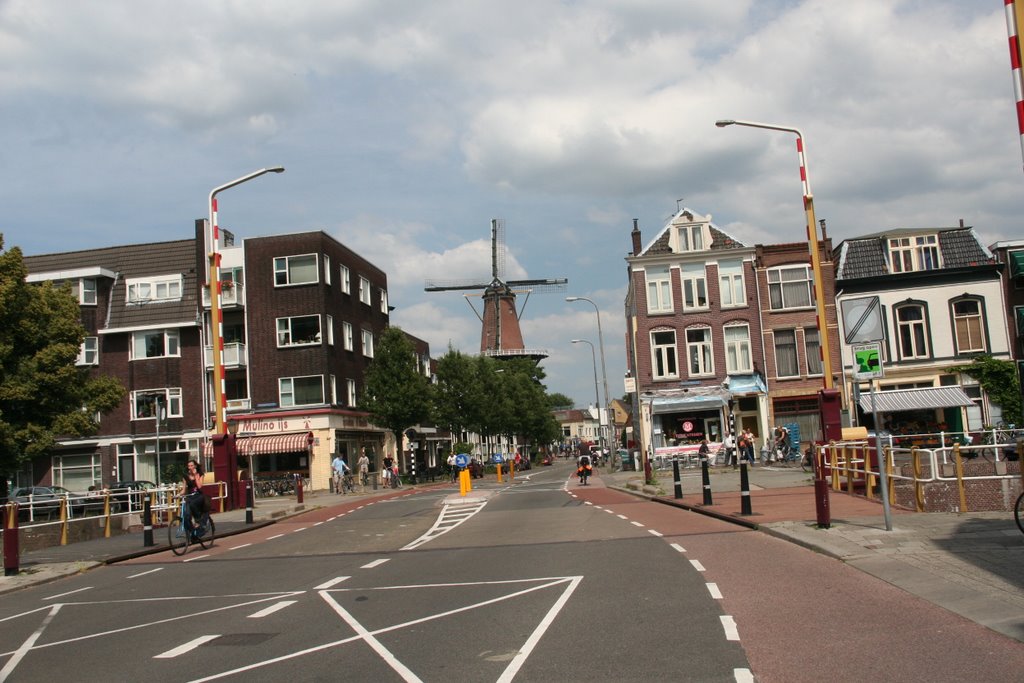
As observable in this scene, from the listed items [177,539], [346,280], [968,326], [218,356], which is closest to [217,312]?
[218,356]

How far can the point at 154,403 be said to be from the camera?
159 feet

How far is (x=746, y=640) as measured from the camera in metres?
7.39

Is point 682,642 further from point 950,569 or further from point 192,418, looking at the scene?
point 192,418

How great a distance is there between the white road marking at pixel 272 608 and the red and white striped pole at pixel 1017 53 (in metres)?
9.10

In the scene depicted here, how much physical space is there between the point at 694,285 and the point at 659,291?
1.82m

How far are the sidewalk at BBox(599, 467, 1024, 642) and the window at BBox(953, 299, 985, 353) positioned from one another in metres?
25.9

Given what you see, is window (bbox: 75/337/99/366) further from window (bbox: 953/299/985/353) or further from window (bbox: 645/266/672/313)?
window (bbox: 953/299/985/353)

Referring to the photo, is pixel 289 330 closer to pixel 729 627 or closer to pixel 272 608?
pixel 272 608

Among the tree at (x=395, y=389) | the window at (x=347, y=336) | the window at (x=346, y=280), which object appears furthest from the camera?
the window at (x=346, y=280)

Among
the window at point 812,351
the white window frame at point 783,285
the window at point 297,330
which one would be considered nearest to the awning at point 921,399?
the window at point 812,351

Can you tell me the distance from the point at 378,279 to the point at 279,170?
3282 centimetres

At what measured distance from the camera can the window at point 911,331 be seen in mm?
42438

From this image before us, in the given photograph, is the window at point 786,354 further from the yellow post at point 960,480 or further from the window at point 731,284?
the yellow post at point 960,480

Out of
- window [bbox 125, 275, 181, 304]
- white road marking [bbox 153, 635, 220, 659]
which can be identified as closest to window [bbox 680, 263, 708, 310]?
window [bbox 125, 275, 181, 304]
